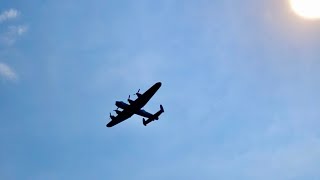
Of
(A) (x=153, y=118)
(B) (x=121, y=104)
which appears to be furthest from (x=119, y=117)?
(A) (x=153, y=118)

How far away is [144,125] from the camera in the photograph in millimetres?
100688

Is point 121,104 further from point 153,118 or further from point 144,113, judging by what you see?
point 153,118

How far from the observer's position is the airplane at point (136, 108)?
9200 cm

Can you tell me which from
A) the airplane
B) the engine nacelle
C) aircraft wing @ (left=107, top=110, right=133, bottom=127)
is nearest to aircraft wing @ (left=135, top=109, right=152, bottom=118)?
the airplane

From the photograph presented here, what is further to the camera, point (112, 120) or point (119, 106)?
point (112, 120)

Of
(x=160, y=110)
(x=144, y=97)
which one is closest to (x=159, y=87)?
(x=144, y=97)

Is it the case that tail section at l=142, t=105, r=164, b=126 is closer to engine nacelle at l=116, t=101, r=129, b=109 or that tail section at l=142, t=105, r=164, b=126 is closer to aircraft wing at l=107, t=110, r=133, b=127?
aircraft wing at l=107, t=110, r=133, b=127

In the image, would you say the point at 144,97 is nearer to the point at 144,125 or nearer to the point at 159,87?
the point at 159,87

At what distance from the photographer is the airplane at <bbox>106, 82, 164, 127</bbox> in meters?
92.0

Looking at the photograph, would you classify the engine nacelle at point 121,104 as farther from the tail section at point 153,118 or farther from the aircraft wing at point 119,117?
the tail section at point 153,118

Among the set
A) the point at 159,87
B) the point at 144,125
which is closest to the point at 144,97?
the point at 159,87

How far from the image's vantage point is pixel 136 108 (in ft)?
310

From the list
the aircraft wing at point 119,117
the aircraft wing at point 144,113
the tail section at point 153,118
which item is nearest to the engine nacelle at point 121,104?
the aircraft wing at point 119,117

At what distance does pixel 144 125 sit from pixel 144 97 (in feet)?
33.2
